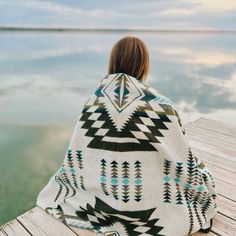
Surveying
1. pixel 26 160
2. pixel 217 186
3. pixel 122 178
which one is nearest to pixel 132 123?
pixel 122 178

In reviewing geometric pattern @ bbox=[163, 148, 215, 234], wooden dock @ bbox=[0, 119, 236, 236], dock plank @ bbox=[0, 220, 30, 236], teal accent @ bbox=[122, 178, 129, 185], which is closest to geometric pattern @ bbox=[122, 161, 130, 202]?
teal accent @ bbox=[122, 178, 129, 185]

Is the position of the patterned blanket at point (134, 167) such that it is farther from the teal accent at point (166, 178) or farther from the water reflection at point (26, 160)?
the water reflection at point (26, 160)

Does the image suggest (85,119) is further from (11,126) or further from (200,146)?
(11,126)

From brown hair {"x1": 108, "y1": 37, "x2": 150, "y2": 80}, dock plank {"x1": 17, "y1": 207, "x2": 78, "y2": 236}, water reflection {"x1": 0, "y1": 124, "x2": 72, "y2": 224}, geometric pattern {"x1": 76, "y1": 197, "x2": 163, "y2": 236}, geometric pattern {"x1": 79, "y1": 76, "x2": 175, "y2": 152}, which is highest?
brown hair {"x1": 108, "y1": 37, "x2": 150, "y2": 80}

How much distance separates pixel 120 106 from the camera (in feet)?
4.95

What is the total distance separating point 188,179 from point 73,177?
0.67m

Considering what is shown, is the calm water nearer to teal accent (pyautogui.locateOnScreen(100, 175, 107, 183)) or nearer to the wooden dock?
the wooden dock

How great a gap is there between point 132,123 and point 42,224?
85cm

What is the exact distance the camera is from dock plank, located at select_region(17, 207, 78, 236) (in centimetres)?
173

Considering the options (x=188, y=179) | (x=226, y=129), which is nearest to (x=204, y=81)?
(x=226, y=129)

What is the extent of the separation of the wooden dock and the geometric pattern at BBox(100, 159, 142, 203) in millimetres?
320

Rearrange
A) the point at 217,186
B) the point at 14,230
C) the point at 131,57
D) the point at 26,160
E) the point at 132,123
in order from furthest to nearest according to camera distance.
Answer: the point at 26,160 < the point at 217,186 < the point at 14,230 < the point at 131,57 < the point at 132,123

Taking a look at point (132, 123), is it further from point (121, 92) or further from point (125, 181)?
point (125, 181)

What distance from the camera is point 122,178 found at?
159cm
